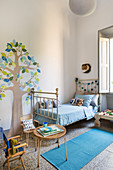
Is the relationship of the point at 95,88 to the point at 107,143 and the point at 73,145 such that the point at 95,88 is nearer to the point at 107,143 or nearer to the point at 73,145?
the point at 107,143

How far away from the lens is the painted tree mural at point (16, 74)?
2.87m

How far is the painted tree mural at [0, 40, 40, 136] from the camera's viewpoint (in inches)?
113

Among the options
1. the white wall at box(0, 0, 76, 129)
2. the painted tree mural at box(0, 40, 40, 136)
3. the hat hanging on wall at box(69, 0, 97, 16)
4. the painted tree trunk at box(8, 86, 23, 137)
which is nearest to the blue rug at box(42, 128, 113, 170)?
the painted tree trunk at box(8, 86, 23, 137)

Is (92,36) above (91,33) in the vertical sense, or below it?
below

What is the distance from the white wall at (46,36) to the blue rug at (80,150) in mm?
1448

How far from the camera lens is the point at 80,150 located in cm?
225

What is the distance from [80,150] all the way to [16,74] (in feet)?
7.13

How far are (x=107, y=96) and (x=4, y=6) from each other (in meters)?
3.76

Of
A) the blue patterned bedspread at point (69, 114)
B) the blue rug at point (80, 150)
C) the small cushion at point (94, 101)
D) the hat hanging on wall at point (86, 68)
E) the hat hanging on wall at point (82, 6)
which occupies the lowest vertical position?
the blue rug at point (80, 150)

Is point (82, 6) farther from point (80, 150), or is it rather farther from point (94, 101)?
point (94, 101)

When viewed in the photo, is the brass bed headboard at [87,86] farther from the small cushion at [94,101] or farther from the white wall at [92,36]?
the small cushion at [94,101]

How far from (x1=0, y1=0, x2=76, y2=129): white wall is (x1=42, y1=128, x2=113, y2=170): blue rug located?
57.0 inches

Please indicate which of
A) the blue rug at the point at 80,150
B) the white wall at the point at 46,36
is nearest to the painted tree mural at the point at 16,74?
the white wall at the point at 46,36

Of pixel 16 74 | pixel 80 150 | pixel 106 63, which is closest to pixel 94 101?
pixel 106 63
